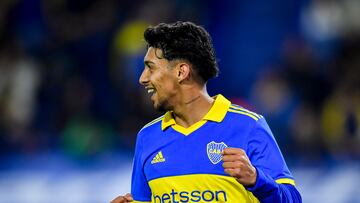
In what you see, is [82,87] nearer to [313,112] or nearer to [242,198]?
[313,112]

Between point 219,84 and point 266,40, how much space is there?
133 cm

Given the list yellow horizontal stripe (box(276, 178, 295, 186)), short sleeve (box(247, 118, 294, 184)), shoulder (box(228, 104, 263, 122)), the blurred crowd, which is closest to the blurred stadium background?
the blurred crowd

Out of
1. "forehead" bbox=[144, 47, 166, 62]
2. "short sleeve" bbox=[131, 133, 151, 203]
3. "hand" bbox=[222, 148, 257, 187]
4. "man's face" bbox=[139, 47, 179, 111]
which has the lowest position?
"hand" bbox=[222, 148, 257, 187]

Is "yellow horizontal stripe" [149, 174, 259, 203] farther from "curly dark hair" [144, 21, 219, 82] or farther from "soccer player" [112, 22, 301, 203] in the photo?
"curly dark hair" [144, 21, 219, 82]

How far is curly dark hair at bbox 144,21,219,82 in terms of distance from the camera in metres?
5.09

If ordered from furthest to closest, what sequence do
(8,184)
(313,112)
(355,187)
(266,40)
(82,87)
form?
(266,40) < (82,87) < (313,112) < (8,184) < (355,187)

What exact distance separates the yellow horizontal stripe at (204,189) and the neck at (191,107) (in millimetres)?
347

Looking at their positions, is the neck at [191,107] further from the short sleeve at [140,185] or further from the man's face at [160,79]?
the short sleeve at [140,185]

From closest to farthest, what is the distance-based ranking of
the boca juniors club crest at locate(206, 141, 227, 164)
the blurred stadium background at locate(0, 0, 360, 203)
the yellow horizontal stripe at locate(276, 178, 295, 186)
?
the yellow horizontal stripe at locate(276, 178, 295, 186)
the boca juniors club crest at locate(206, 141, 227, 164)
the blurred stadium background at locate(0, 0, 360, 203)

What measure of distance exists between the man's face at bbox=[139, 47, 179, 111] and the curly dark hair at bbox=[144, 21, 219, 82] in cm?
4

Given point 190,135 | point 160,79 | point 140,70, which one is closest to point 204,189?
point 190,135

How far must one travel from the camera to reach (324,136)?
34.7 ft

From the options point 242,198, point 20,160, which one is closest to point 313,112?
point 20,160

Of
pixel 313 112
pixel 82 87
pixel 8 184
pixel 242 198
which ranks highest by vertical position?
pixel 82 87
